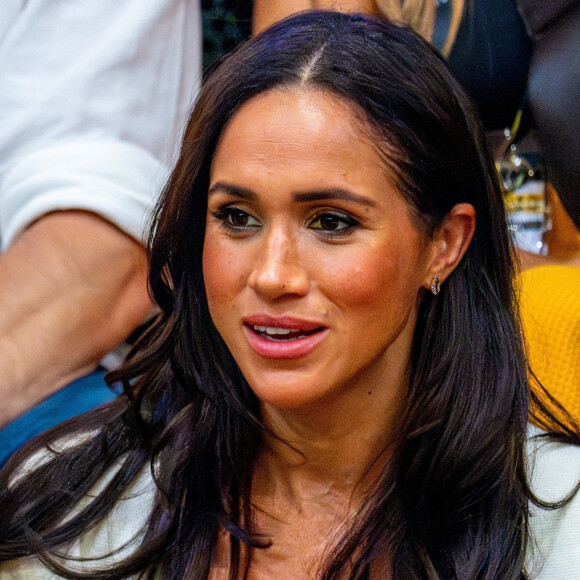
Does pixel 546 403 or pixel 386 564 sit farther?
pixel 546 403

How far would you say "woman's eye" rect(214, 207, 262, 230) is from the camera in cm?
122

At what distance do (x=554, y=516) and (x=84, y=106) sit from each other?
100 cm

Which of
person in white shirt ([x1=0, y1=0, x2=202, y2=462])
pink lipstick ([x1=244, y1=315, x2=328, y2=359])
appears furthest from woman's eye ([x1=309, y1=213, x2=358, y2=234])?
person in white shirt ([x1=0, y1=0, x2=202, y2=462])

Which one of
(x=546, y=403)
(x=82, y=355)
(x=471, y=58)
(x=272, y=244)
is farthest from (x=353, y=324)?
(x=471, y=58)

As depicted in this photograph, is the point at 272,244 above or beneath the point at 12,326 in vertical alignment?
above

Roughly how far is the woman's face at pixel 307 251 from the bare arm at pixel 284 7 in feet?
1.62

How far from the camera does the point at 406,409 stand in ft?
4.35

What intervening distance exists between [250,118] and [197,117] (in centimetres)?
12

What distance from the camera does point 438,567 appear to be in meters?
1.25

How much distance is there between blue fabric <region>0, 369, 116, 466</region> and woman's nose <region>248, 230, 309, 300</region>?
52 centimetres

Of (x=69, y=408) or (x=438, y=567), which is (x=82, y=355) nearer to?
(x=69, y=408)

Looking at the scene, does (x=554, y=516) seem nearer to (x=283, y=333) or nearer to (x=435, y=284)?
(x=435, y=284)

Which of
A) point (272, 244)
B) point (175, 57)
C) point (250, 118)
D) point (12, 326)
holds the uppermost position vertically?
point (175, 57)

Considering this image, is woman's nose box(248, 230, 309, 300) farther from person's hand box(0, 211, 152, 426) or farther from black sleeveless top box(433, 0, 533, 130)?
black sleeveless top box(433, 0, 533, 130)
